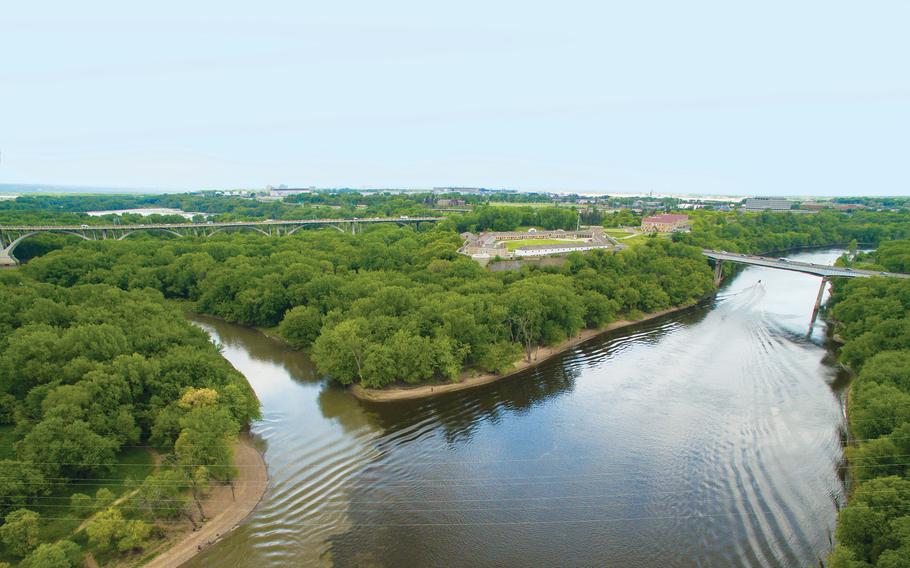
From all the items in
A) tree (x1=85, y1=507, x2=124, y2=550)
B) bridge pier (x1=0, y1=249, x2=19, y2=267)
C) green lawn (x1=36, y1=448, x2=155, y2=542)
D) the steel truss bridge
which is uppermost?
the steel truss bridge

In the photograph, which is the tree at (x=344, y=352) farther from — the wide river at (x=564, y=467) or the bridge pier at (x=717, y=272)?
the bridge pier at (x=717, y=272)

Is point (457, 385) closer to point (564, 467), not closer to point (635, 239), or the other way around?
point (564, 467)

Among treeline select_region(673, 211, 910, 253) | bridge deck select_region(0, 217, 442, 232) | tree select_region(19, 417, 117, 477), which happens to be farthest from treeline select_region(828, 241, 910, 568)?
bridge deck select_region(0, 217, 442, 232)

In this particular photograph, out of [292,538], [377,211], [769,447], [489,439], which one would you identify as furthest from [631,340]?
[377,211]

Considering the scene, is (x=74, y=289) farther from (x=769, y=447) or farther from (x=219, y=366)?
(x=769, y=447)

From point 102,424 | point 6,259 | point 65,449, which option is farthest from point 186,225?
point 65,449

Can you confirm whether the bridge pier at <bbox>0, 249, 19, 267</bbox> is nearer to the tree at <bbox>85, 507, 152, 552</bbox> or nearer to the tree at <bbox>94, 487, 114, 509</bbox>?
the tree at <bbox>94, 487, 114, 509</bbox>

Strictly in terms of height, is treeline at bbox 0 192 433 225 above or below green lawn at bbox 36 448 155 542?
above
